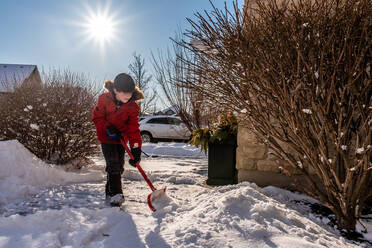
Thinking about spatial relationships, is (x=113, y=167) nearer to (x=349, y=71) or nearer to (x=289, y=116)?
(x=289, y=116)

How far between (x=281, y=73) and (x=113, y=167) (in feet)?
6.73

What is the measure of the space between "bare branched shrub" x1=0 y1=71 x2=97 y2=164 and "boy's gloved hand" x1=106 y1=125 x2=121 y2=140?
1881mm

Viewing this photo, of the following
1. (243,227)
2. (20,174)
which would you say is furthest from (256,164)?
(20,174)

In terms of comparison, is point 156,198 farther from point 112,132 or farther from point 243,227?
point 243,227

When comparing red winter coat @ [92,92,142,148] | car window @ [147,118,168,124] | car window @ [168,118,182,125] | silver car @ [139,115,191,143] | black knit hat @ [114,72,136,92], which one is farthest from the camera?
car window @ [147,118,168,124]

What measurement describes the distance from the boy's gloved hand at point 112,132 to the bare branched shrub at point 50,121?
1881 millimetres

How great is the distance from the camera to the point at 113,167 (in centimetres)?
291

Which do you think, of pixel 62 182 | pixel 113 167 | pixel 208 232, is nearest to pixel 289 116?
pixel 208 232

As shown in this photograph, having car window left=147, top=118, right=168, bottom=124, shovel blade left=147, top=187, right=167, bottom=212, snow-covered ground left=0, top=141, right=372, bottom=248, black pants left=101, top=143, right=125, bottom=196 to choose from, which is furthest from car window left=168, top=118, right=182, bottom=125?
shovel blade left=147, top=187, right=167, bottom=212

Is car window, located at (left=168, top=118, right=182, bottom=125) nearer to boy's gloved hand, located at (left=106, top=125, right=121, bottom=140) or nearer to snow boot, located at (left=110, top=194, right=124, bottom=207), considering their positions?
boy's gloved hand, located at (left=106, top=125, right=121, bottom=140)

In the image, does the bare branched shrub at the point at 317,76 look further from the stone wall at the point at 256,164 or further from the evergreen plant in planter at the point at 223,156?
the evergreen plant in planter at the point at 223,156

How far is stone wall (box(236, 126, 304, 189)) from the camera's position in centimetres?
354

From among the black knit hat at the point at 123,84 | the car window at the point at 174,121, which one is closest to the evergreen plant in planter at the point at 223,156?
the black knit hat at the point at 123,84

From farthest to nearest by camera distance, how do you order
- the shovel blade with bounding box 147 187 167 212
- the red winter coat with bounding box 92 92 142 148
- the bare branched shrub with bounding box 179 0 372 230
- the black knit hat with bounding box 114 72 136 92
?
1. the red winter coat with bounding box 92 92 142 148
2. the black knit hat with bounding box 114 72 136 92
3. the shovel blade with bounding box 147 187 167 212
4. the bare branched shrub with bounding box 179 0 372 230
